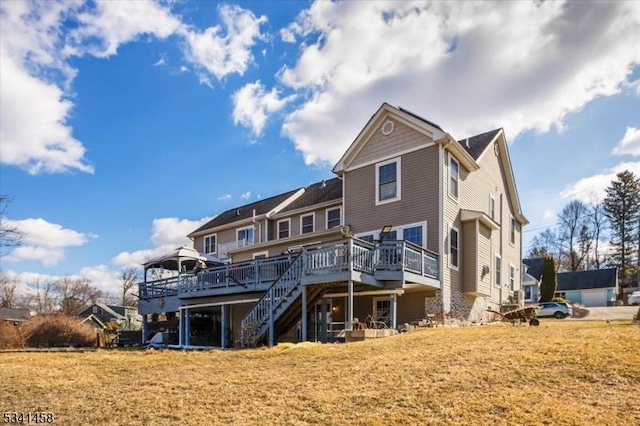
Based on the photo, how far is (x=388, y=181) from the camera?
61.9ft

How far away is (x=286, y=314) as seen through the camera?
15359mm

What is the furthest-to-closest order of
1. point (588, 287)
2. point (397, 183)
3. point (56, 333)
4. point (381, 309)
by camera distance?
1. point (588, 287)
2. point (56, 333)
3. point (397, 183)
4. point (381, 309)

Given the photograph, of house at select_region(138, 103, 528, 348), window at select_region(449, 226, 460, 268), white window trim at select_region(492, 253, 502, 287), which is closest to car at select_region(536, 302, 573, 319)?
house at select_region(138, 103, 528, 348)

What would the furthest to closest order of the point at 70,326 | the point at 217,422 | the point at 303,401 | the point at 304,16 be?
the point at 70,326 < the point at 304,16 < the point at 303,401 < the point at 217,422

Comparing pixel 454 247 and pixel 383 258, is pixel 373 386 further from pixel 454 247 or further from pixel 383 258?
pixel 454 247

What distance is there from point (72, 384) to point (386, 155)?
14106 mm

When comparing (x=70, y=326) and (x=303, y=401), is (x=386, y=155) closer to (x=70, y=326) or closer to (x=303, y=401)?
(x=303, y=401)

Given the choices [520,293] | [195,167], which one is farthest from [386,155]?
[520,293]

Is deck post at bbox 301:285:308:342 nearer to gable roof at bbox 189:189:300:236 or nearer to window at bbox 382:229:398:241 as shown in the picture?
window at bbox 382:229:398:241

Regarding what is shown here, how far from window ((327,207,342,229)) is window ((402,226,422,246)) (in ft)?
16.6

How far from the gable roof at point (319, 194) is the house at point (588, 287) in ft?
89.9

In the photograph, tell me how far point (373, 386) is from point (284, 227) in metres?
19.7

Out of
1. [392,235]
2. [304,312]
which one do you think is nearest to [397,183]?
[392,235]

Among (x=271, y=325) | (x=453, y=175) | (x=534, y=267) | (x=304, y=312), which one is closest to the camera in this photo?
(x=304, y=312)
